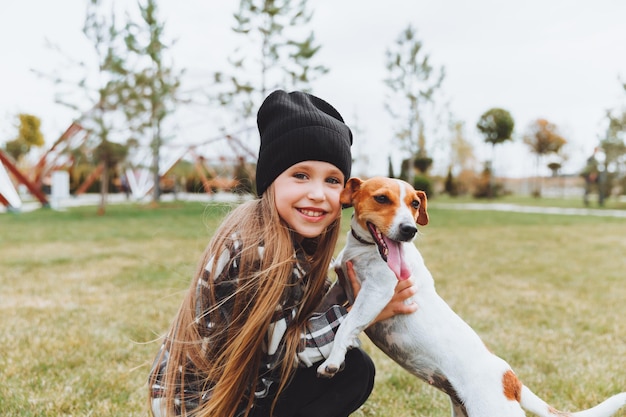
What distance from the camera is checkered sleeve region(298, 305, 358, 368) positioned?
6.23 feet

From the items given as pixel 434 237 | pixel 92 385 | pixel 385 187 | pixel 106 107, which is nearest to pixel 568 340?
pixel 385 187

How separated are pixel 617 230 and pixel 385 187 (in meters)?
12.7

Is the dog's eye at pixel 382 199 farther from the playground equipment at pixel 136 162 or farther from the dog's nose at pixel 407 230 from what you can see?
the playground equipment at pixel 136 162

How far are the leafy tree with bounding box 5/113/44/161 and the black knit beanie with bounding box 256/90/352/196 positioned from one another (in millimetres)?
44109

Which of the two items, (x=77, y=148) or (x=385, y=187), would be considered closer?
(x=385, y=187)

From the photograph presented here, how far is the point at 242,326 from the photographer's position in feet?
6.32

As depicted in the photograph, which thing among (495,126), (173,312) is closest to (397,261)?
(173,312)

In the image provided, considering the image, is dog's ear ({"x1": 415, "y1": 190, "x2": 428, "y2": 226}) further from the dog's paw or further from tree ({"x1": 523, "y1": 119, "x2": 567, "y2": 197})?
tree ({"x1": 523, "y1": 119, "x2": 567, "y2": 197})

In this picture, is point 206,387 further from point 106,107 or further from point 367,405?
point 106,107

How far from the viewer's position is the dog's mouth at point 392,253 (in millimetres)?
1877

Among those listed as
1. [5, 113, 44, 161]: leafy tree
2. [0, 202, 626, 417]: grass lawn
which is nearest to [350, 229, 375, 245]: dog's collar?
[0, 202, 626, 417]: grass lawn

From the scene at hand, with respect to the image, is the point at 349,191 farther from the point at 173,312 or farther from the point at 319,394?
the point at 173,312

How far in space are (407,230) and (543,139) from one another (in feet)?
140

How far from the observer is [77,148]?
17.0 metres
